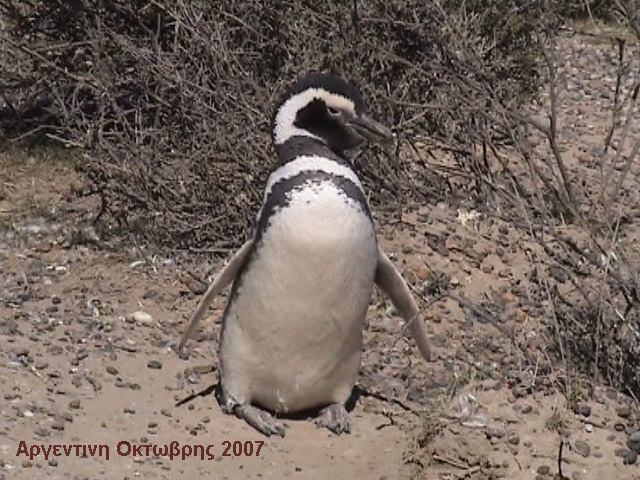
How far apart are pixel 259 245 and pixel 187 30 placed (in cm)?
282

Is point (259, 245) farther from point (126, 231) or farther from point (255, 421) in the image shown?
point (126, 231)

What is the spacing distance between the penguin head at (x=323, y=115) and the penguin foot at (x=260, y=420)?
1.00 meters

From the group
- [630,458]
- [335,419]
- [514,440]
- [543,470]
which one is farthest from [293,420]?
[630,458]

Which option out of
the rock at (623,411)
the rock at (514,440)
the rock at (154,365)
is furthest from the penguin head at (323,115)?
the rock at (623,411)

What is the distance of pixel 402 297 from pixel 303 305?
58cm

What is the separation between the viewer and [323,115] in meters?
5.18

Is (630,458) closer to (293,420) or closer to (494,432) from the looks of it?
(494,432)

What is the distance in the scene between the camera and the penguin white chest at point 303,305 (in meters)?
4.90

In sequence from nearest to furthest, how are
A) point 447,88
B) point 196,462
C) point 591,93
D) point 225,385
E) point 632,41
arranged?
point 196,462
point 225,385
point 447,88
point 591,93
point 632,41

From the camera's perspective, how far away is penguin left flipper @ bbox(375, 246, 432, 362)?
5.35 meters

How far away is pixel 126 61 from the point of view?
807 centimetres

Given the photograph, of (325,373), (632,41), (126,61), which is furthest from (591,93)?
(325,373)

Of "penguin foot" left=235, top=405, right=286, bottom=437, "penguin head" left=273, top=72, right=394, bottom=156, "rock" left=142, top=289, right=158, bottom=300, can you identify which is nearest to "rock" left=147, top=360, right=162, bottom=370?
"penguin foot" left=235, top=405, right=286, bottom=437

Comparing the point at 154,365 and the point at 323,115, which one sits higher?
the point at 323,115
